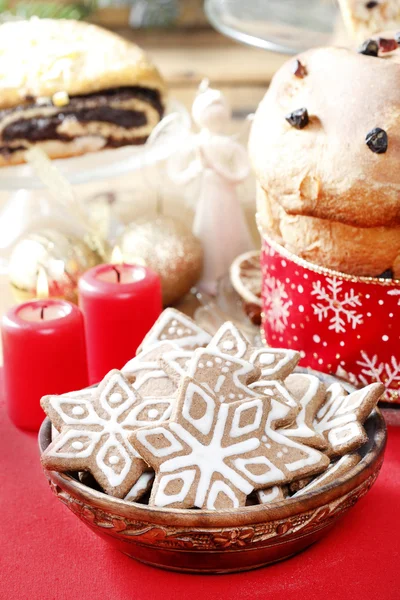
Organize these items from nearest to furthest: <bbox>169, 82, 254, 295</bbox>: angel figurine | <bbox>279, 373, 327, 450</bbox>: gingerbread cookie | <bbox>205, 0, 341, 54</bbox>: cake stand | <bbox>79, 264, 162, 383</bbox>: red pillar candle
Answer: <bbox>279, 373, 327, 450</bbox>: gingerbread cookie
<bbox>79, 264, 162, 383</bbox>: red pillar candle
<bbox>169, 82, 254, 295</bbox>: angel figurine
<bbox>205, 0, 341, 54</bbox>: cake stand

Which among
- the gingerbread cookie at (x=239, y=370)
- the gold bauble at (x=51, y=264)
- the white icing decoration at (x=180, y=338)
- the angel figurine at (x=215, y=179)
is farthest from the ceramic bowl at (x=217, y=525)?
the angel figurine at (x=215, y=179)

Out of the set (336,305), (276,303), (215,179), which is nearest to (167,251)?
(215,179)

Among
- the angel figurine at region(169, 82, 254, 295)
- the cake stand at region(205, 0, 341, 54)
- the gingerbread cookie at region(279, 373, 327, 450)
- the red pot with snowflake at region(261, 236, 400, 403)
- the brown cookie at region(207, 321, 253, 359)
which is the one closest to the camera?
the gingerbread cookie at region(279, 373, 327, 450)

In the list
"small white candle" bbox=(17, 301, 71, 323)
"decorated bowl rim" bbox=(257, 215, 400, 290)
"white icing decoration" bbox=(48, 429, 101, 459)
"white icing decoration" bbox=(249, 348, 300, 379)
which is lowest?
"small white candle" bbox=(17, 301, 71, 323)

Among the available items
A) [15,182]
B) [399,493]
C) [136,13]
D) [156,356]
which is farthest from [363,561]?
[136,13]

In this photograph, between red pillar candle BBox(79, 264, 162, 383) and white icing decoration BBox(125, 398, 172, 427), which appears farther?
red pillar candle BBox(79, 264, 162, 383)

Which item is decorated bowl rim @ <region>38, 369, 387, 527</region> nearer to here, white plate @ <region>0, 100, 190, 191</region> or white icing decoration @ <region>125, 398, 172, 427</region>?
white icing decoration @ <region>125, 398, 172, 427</region>

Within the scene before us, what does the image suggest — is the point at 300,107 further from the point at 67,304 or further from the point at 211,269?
the point at 211,269

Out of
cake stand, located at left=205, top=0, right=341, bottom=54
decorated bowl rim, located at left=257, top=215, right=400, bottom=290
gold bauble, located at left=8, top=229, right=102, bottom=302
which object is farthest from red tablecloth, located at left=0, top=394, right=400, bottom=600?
cake stand, located at left=205, top=0, right=341, bottom=54
